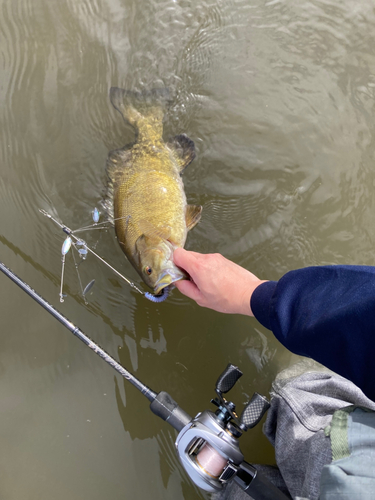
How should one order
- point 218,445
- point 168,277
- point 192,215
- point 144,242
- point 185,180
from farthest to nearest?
point 185,180
point 192,215
point 144,242
point 168,277
point 218,445

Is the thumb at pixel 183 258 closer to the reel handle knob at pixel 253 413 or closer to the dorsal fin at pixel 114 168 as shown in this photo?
the dorsal fin at pixel 114 168

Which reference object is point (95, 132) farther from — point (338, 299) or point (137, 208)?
point (338, 299)

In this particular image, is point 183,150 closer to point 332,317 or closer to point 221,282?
point 221,282

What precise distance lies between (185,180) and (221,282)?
39.2 inches

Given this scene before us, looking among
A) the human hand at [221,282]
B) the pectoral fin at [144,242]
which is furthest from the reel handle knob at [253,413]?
the pectoral fin at [144,242]

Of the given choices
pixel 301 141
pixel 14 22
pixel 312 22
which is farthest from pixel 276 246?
pixel 14 22

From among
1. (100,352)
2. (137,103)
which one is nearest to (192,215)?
(137,103)

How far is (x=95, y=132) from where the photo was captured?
106 inches

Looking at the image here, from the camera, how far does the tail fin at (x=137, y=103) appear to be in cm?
250

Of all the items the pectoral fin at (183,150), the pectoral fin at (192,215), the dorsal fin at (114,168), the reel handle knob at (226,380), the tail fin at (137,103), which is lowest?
the reel handle knob at (226,380)

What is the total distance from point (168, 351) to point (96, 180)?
135 cm

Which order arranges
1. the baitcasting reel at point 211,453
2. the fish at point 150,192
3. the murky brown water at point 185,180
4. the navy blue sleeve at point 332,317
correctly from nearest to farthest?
the navy blue sleeve at point 332,317, the baitcasting reel at point 211,453, the fish at point 150,192, the murky brown water at point 185,180

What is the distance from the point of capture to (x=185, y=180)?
2643 mm

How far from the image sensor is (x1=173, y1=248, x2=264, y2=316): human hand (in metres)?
1.90
